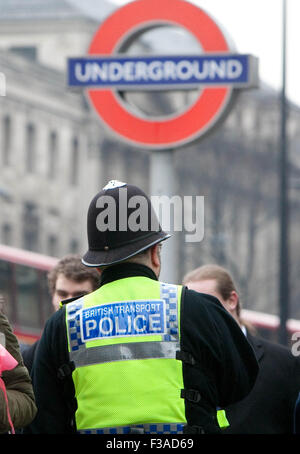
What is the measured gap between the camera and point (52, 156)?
51375 mm

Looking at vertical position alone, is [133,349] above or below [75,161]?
below

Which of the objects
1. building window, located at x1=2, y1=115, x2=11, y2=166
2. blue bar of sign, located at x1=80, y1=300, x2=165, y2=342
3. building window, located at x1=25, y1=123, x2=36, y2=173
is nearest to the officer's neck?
blue bar of sign, located at x1=80, y1=300, x2=165, y2=342

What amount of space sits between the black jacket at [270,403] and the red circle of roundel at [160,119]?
2.81m

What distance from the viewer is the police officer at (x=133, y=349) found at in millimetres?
3551

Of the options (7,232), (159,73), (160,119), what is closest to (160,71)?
(159,73)

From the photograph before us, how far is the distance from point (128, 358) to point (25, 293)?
16676mm

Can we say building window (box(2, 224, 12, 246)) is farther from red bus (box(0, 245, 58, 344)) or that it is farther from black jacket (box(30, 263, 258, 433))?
black jacket (box(30, 263, 258, 433))

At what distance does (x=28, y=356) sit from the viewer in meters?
5.07

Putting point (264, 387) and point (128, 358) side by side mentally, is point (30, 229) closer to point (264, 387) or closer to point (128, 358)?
point (264, 387)

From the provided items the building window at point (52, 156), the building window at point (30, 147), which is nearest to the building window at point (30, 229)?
the building window at point (30, 147)

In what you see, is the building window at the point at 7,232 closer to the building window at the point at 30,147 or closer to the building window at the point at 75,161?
the building window at the point at 30,147

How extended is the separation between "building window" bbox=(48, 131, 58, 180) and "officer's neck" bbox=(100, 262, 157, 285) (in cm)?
4734

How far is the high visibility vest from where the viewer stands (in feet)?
11.6
